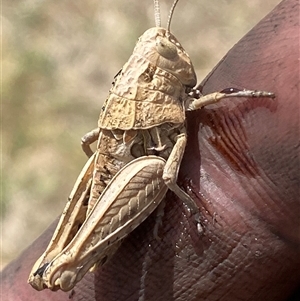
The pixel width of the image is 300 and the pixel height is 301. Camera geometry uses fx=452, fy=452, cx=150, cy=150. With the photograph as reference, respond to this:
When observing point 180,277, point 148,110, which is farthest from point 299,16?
point 180,277

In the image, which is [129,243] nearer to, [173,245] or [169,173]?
[173,245]

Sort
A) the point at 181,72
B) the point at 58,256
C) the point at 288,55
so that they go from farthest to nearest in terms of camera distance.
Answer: the point at 181,72 → the point at 58,256 → the point at 288,55

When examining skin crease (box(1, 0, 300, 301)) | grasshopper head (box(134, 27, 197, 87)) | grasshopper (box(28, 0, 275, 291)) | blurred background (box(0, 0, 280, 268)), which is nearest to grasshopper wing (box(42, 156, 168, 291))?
grasshopper (box(28, 0, 275, 291))

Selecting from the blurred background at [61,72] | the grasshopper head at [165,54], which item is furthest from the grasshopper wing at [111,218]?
the blurred background at [61,72]

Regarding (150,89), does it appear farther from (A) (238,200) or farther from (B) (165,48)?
(A) (238,200)

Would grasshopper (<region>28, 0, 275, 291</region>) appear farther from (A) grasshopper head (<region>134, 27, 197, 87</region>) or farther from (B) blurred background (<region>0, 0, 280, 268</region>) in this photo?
(B) blurred background (<region>0, 0, 280, 268</region>)

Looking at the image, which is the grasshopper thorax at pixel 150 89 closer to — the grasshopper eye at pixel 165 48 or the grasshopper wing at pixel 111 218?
the grasshopper eye at pixel 165 48
